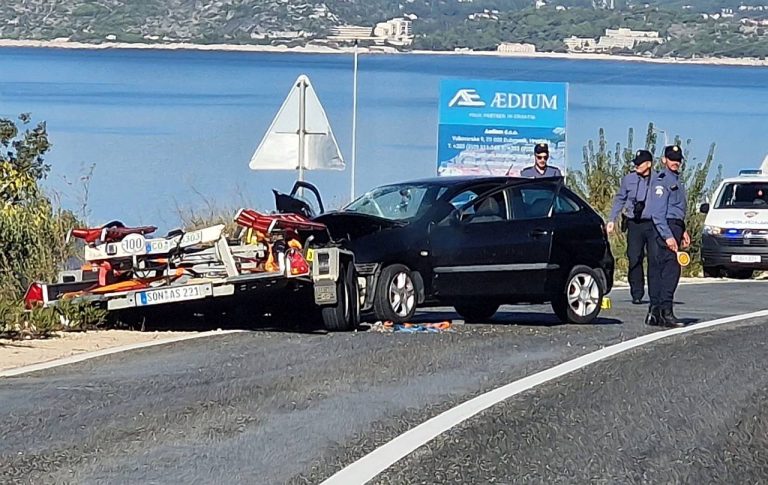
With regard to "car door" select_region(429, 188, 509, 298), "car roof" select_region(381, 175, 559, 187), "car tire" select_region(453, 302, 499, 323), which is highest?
"car roof" select_region(381, 175, 559, 187)

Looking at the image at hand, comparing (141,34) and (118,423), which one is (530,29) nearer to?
(141,34)

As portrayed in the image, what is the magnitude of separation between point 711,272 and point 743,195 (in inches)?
60.8

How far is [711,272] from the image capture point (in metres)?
27.8

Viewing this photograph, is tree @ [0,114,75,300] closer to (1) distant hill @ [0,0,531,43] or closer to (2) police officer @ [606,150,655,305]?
(2) police officer @ [606,150,655,305]

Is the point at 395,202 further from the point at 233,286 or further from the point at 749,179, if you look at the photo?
the point at 749,179

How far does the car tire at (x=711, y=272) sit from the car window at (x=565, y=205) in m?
11.5

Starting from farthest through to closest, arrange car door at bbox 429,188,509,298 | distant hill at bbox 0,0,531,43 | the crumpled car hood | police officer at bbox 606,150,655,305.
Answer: distant hill at bbox 0,0,531,43, police officer at bbox 606,150,655,305, car door at bbox 429,188,509,298, the crumpled car hood

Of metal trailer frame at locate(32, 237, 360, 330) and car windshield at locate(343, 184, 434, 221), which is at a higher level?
car windshield at locate(343, 184, 434, 221)

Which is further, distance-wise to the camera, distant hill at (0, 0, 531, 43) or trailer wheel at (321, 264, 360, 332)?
distant hill at (0, 0, 531, 43)

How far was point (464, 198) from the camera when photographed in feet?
52.4

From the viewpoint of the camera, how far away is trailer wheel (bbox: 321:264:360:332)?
14.4m

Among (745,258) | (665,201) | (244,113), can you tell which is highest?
Result: (244,113)

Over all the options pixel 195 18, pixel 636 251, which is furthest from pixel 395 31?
pixel 636 251

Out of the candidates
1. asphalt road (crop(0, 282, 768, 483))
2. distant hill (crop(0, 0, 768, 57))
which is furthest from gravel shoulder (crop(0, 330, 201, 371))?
distant hill (crop(0, 0, 768, 57))
